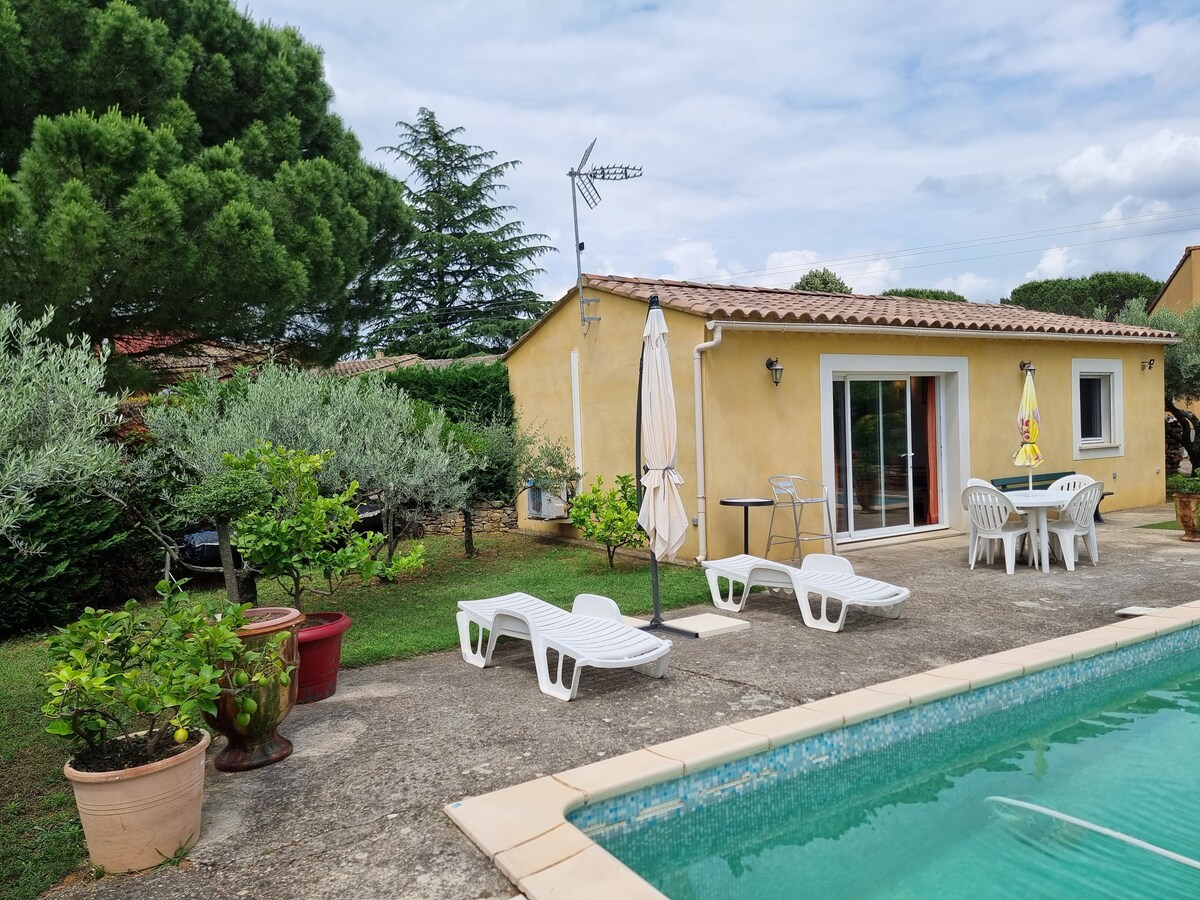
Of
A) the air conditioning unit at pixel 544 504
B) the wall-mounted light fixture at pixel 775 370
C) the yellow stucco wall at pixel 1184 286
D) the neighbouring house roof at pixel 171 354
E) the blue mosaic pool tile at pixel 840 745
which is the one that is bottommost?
the blue mosaic pool tile at pixel 840 745

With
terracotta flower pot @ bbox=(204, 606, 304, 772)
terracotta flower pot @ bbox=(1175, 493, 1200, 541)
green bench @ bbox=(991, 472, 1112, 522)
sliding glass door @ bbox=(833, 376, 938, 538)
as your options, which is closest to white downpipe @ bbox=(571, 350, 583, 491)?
sliding glass door @ bbox=(833, 376, 938, 538)

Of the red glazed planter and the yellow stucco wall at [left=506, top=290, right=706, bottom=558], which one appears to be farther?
the yellow stucco wall at [left=506, top=290, right=706, bottom=558]

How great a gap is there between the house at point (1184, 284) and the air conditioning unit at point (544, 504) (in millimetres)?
22153

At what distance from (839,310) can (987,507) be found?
374 cm

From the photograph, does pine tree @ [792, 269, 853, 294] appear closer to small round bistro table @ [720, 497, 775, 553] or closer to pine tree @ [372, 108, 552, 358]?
pine tree @ [372, 108, 552, 358]

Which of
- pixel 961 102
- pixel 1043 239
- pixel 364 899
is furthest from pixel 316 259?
pixel 1043 239

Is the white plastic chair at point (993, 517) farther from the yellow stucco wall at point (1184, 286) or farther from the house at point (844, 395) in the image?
the yellow stucco wall at point (1184, 286)

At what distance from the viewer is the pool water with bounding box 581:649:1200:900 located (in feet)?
11.5

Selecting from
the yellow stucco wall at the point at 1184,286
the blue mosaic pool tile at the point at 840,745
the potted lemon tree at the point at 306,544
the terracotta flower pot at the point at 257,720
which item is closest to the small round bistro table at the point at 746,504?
the blue mosaic pool tile at the point at 840,745

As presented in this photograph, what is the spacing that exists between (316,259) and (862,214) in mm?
16979

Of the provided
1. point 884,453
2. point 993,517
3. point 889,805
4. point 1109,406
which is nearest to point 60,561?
point 889,805

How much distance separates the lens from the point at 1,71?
32.5ft

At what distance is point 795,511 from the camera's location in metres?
10.2

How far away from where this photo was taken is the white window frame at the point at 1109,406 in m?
14.0
